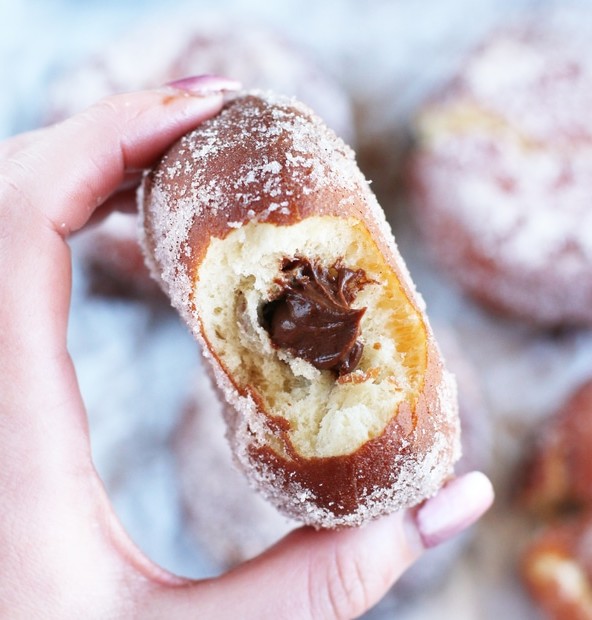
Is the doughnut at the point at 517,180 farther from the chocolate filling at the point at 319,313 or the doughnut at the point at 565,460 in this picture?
the chocolate filling at the point at 319,313

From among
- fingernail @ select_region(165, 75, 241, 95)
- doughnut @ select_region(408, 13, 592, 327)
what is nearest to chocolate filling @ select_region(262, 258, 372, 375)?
fingernail @ select_region(165, 75, 241, 95)

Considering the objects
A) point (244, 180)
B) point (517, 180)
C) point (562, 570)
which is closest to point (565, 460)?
point (562, 570)

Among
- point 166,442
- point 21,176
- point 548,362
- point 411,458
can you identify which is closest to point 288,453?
point 411,458

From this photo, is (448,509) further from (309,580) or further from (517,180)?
(517,180)

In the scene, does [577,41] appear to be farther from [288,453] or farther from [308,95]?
[288,453]

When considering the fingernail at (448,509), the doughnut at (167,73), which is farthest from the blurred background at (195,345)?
the fingernail at (448,509)
